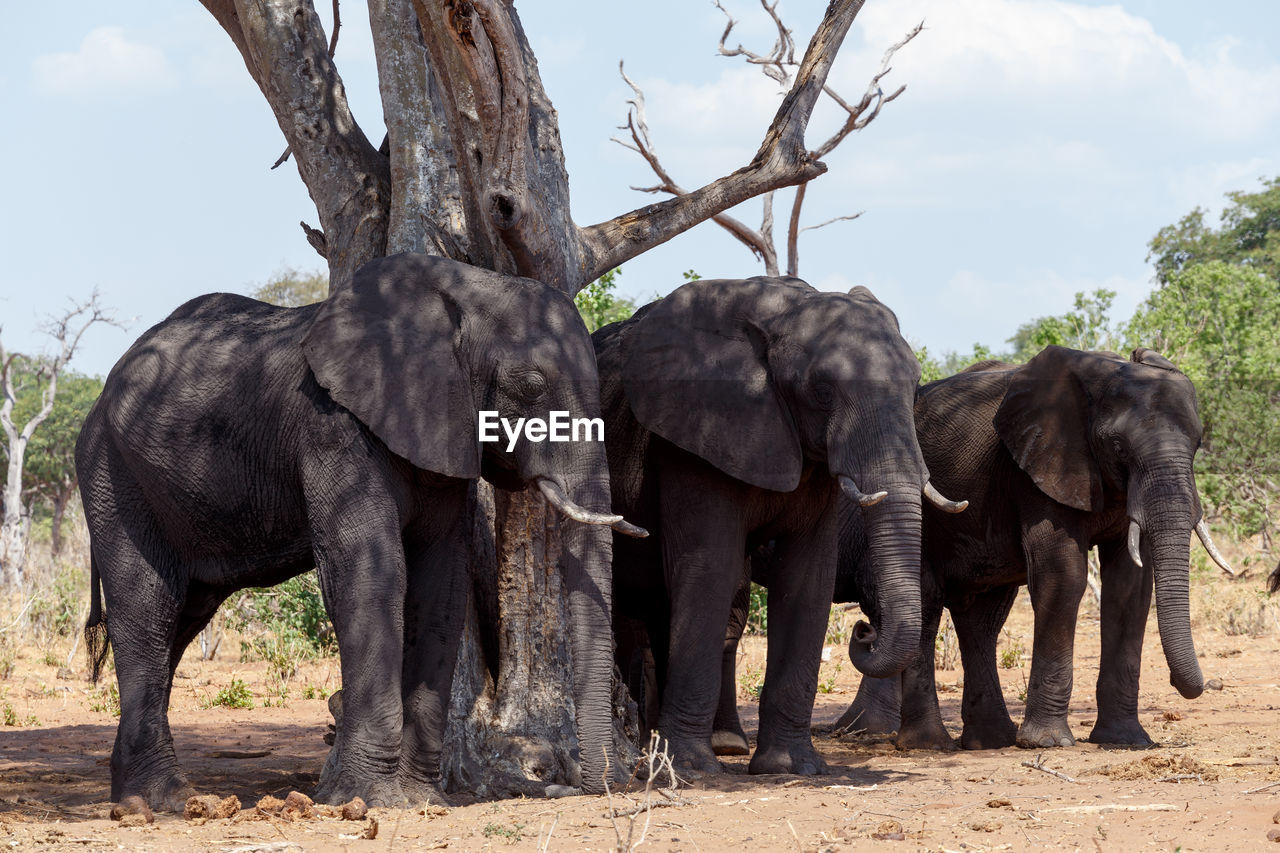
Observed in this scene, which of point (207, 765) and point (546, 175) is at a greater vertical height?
point (546, 175)

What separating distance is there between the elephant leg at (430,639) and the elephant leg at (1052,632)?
11.2ft

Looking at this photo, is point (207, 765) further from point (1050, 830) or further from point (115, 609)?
point (1050, 830)

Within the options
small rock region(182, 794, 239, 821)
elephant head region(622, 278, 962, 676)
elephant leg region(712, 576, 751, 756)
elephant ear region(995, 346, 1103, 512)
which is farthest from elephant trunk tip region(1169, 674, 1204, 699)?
small rock region(182, 794, 239, 821)

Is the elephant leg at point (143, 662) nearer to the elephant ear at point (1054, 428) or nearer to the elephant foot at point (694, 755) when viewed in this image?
the elephant foot at point (694, 755)

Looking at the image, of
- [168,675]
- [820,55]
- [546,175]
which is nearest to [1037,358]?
[820,55]

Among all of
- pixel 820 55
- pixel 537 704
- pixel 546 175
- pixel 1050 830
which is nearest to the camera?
pixel 1050 830

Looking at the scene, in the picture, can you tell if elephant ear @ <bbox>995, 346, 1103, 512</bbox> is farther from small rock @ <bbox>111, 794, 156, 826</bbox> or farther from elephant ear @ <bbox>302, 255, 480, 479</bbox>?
small rock @ <bbox>111, 794, 156, 826</bbox>

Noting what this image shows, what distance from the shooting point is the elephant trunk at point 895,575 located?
22.0ft

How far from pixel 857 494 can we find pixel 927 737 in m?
2.73

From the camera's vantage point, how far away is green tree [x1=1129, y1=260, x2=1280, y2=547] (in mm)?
19078

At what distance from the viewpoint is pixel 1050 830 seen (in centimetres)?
529

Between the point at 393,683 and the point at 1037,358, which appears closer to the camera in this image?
the point at 393,683

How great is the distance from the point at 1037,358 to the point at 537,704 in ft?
11.9

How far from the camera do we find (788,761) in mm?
7387
